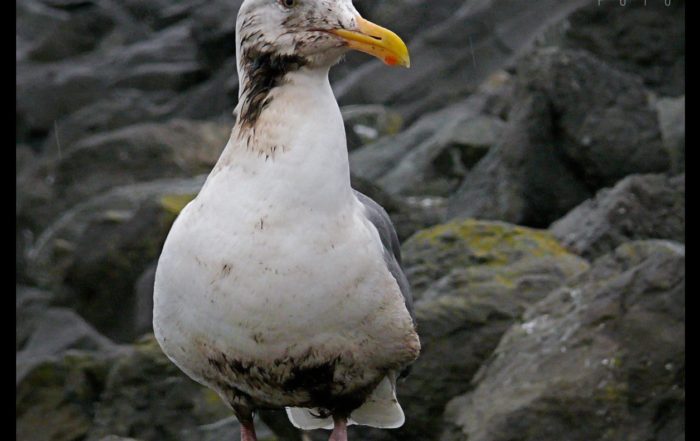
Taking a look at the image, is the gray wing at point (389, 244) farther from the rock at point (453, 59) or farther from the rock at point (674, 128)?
the rock at point (453, 59)

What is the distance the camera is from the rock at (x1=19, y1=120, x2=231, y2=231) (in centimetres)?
1845

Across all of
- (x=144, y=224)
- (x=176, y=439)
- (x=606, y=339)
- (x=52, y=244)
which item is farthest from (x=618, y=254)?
(x=52, y=244)

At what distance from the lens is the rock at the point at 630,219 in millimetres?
10578

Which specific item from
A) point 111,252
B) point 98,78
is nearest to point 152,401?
point 111,252

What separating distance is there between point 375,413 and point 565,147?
233 inches

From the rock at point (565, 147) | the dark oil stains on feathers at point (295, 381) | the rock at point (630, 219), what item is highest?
the dark oil stains on feathers at point (295, 381)

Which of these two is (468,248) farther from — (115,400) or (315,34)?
(315,34)

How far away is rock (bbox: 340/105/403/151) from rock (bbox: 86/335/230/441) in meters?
7.19

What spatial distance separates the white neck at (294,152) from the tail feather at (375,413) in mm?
1105

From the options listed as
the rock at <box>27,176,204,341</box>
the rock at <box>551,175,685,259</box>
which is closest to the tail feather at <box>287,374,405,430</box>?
the rock at <box>551,175,685,259</box>

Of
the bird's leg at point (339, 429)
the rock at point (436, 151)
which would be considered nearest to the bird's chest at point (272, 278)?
the bird's leg at point (339, 429)

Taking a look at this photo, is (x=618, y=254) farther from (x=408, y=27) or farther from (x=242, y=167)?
(x=408, y=27)

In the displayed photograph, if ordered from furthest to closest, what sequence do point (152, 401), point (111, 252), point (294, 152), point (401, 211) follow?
1. point (111, 252)
2. point (401, 211)
3. point (152, 401)
4. point (294, 152)

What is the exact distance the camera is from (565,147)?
1240 centimetres
